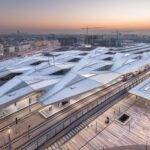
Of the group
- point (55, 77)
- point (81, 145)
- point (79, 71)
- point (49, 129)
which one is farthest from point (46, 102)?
point (79, 71)

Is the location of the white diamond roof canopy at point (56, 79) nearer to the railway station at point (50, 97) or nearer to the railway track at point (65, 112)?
the railway station at point (50, 97)

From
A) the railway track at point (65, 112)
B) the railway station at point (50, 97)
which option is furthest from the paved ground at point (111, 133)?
the railway track at point (65, 112)

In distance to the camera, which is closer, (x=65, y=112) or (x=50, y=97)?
(x=50, y=97)

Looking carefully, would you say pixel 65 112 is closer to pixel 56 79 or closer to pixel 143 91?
pixel 56 79

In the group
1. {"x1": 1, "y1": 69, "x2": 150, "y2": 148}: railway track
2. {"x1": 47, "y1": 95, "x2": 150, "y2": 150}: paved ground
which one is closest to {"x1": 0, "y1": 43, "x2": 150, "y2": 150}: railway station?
{"x1": 1, "y1": 69, "x2": 150, "y2": 148}: railway track

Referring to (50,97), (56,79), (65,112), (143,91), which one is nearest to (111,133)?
(65,112)

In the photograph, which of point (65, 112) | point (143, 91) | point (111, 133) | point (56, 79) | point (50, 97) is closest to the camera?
point (111, 133)

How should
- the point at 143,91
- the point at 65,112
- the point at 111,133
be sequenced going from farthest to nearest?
the point at 143,91 < the point at 65,112 < the point at 111,133

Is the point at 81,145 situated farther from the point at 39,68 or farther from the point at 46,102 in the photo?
the point at 39,68

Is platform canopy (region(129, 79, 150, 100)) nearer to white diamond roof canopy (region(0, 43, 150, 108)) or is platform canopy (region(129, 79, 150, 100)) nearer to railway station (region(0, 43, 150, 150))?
railway station (region(0, 43, 150, 150))

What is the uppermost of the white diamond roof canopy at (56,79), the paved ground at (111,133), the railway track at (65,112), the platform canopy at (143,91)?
the white diamond roof canopy at (56,79)
